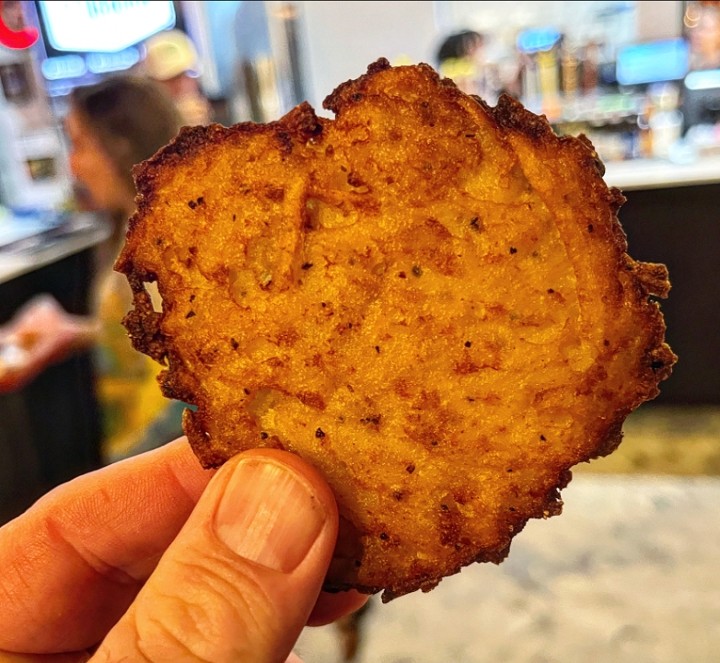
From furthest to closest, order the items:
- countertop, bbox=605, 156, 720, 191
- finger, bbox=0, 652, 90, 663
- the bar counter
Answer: the bar counter
countertop, bbox=605, 156, 720, 191
finger, bbox=0, 652, 90, 663

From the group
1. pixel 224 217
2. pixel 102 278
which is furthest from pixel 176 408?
pixel 224 217

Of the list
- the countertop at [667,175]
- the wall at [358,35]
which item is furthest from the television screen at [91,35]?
the countertop at [667,175]

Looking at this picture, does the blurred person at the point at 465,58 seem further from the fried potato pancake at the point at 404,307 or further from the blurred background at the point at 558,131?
the fried potato pancake at the point at 404,307

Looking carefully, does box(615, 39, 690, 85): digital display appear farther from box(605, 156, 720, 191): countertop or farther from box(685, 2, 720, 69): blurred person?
box(605, 156, 720, 191): countertop

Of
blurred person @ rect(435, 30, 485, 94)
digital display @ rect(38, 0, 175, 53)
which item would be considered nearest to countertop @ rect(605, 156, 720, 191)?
blurred person @ rect(435, 30, 485, 94)

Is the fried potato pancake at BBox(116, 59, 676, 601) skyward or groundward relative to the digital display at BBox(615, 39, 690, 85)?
skyward
